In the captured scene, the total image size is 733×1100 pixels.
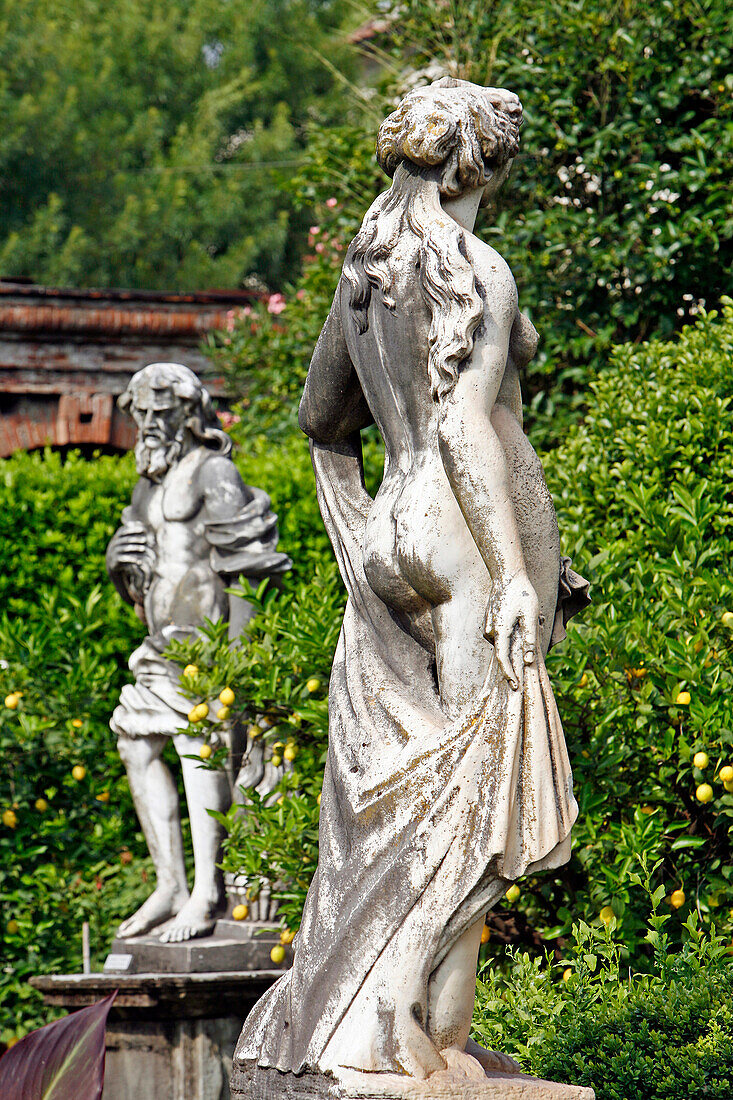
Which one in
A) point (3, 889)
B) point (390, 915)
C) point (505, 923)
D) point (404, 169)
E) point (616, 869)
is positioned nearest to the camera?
point (390, 915)

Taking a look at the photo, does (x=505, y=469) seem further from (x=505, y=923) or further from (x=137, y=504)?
(x=137, y=504)

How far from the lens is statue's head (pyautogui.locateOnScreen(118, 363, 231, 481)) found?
5238 mm

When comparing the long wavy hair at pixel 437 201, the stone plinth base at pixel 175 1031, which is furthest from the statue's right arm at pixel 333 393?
the stone plinth base at pixel 175 1031

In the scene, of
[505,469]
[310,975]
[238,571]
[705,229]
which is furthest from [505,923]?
[705,229]

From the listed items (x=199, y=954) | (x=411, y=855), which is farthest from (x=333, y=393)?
(x=199, y=954)

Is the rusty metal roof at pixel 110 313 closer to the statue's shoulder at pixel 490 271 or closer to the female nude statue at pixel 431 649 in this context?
the female nude statue at pixel 431 649

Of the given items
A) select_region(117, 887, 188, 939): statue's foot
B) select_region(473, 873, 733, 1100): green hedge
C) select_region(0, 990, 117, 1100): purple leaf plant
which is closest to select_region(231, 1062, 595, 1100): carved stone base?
select_region(0, 990, 117, 1100): purple leaf plant

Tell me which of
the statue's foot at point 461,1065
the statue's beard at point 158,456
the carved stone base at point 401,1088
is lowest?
the carved stone base at point 401,1088

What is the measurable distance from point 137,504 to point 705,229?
3561 millimetres

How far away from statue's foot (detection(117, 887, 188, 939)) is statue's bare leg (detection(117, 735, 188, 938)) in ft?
0.04

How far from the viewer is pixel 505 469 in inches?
100.0

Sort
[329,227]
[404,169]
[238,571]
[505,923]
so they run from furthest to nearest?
[329,227], [238,571], [505,923], [404,169]

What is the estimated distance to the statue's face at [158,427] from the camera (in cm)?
524

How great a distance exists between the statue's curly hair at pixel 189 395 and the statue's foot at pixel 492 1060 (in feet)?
10.4
